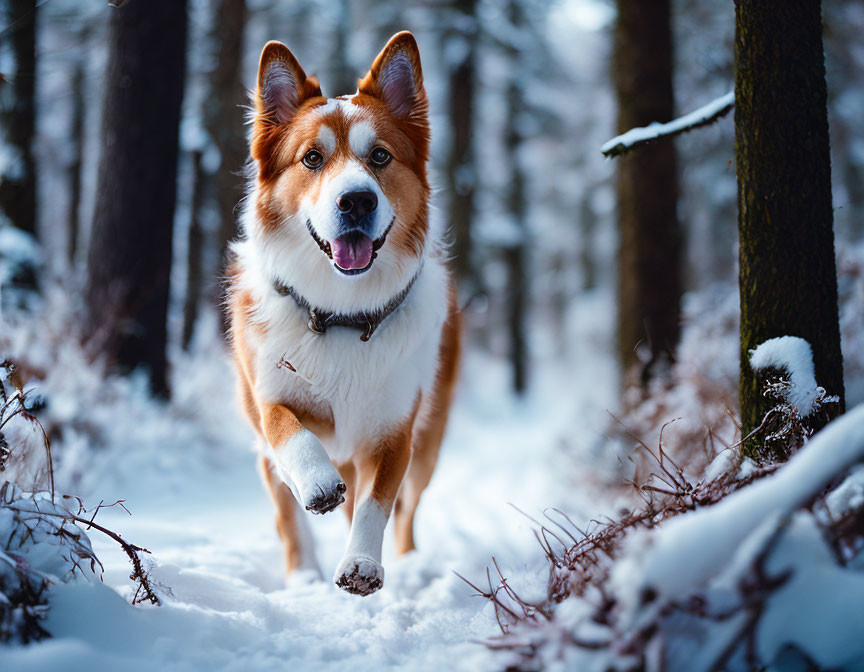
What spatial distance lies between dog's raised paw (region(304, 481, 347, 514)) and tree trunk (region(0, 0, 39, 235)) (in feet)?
24.3

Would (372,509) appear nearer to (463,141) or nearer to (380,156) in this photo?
(380,156)

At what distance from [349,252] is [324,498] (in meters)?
1.02

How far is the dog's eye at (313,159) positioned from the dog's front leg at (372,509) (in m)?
1.28

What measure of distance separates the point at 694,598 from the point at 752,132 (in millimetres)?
1888

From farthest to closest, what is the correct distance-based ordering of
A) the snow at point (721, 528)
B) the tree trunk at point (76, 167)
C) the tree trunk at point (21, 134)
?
the tree trunk at point (76, 167)
the tree trunk at point (21, 134)
the snow at point (721, 528)

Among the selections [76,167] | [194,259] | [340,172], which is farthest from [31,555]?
[76,167]

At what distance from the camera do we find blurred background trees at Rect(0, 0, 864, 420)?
5.78 meters

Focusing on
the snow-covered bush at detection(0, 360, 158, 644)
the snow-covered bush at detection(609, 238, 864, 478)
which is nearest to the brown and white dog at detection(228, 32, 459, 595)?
the snow-covered bush at detection(0, 360, 158, 644)

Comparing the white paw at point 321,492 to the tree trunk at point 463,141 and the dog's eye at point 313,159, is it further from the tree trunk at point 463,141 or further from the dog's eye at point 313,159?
the tree trunk at point 463,141

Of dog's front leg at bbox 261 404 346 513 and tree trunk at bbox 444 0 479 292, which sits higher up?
tree trunk at bbox 444 0 479 292

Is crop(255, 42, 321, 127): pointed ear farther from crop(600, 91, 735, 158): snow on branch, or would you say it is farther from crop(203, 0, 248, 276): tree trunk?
crop(203, 0, 248, 276): tree trunk

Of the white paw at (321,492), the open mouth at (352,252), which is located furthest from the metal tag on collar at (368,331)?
the white paw at (321,492)

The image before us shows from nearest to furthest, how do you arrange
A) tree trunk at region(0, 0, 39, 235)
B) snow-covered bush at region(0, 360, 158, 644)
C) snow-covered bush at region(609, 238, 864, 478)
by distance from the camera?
snow-covered bush at region(0, 360, 158, 644) → snow-covered bush at region(609, 238, 864, 478) → tree trunk at region(0, 0, 39, 235)

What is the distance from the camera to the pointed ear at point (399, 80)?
10.4 ft
